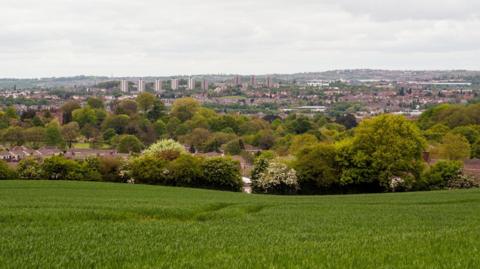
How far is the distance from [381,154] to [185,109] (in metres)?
128

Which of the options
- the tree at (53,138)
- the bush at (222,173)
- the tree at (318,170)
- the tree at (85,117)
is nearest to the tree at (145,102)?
the tree at (85,117)

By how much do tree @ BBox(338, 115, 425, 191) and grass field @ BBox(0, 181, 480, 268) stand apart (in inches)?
1167

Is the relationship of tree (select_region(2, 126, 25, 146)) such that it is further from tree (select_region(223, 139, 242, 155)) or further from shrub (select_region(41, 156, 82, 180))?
shrub (select_region(41, 156, 82, 180))

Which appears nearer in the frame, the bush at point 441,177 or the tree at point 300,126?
the bush at point 441,177

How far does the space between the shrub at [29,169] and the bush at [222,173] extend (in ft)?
59.2

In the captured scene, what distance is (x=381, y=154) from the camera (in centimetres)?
6462

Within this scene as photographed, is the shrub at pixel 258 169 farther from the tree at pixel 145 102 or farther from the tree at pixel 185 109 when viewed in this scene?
the tree at pixel 145 102

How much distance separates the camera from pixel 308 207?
120 feet

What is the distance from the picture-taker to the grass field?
1602 cm

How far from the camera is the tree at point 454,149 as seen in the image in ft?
292

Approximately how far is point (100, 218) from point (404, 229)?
41.8 ft

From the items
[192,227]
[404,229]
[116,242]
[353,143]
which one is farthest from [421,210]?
[353,143]

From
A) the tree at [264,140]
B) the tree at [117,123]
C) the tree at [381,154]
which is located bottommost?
the tree at [264,140]

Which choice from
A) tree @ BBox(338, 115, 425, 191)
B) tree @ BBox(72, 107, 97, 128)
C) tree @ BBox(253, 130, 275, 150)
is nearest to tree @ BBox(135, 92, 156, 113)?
tree @ BBox(72, 107, 97, 128)
